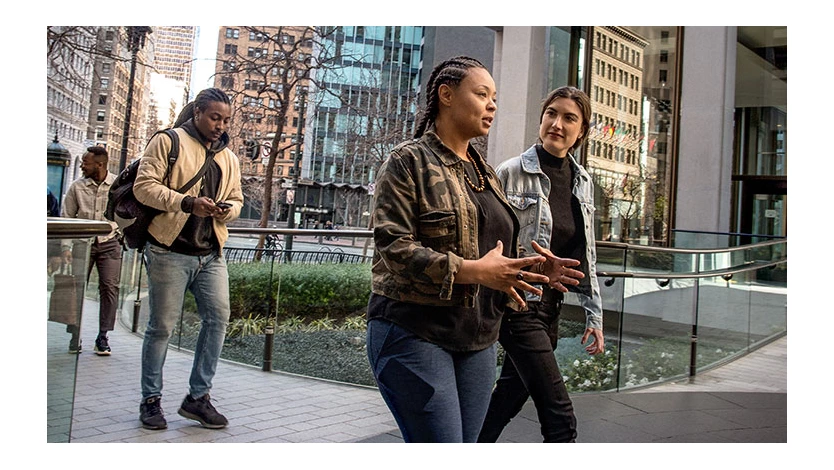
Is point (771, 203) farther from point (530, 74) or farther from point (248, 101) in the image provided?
point (248, 101)

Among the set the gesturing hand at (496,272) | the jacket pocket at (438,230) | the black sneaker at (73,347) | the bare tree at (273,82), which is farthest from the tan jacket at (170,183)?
the bare tree at (273,82)

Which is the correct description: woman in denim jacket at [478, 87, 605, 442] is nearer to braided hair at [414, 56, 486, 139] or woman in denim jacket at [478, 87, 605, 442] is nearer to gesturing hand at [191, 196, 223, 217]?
braided hair at [414, 56, 486, 139]

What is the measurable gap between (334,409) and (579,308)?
1.60 metres

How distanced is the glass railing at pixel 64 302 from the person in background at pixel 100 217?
7.93 feet

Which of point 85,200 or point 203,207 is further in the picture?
point 85,200

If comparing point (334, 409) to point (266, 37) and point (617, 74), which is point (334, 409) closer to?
point (266, 37)

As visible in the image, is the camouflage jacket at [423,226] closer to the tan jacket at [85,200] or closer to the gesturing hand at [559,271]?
the gesturing hand at [559,271]

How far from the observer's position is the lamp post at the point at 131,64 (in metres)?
5.72

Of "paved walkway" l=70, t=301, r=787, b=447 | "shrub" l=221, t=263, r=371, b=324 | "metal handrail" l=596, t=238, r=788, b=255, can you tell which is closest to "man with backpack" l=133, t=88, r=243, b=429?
"paved walkway" l=70, t=301, r=787, b=447

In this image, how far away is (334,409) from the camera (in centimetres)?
423

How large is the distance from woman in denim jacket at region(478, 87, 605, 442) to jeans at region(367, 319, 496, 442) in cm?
74

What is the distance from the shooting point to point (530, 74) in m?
10.2

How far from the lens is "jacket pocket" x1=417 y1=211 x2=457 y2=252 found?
194 centimetres

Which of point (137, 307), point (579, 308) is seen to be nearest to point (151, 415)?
point (579, 308)
